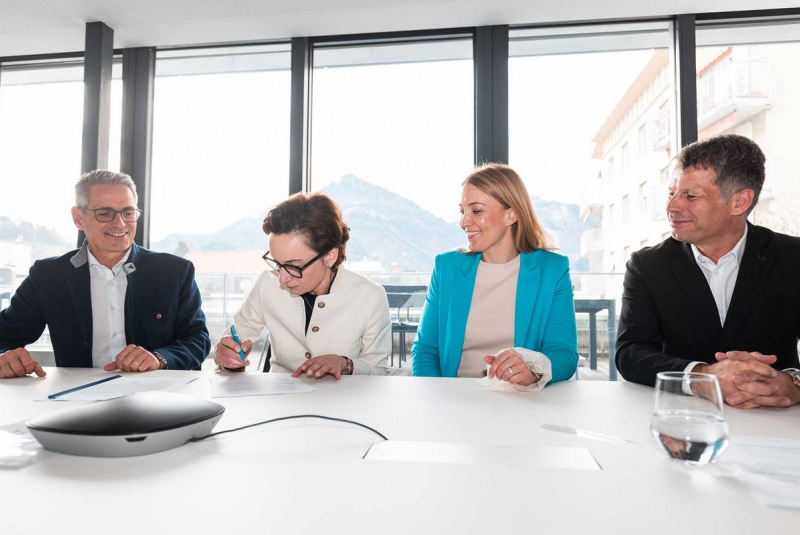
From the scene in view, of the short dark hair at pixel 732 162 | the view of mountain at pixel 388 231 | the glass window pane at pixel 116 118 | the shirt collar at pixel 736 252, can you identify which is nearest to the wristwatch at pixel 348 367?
the shirt collar at pixel 736 252

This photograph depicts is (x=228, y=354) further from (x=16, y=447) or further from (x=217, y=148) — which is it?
(x=217, y=148)

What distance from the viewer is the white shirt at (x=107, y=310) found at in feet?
6.85

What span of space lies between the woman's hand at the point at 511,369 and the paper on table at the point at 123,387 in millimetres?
780

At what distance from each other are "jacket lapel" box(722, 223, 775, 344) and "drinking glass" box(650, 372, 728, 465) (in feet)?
3.43

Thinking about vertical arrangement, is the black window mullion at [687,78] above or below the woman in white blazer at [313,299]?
above

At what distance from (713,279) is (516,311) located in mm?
668

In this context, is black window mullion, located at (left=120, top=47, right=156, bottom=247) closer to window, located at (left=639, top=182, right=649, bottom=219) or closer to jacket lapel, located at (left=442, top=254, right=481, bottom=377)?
jacket lapel, located at (left=442, top=254, right=481, bottom=377)

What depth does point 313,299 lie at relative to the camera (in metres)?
1.91

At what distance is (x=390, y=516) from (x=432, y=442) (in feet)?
0.94

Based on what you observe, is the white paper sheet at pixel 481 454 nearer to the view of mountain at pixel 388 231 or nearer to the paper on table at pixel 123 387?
the paper on table at pixel 123 387

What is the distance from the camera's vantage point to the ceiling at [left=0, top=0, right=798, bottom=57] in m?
3.11

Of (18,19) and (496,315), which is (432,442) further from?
(18,19)

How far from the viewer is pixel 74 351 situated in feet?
6.66

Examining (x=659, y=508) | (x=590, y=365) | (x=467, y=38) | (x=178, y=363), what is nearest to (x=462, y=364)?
(x=178, y=363)
